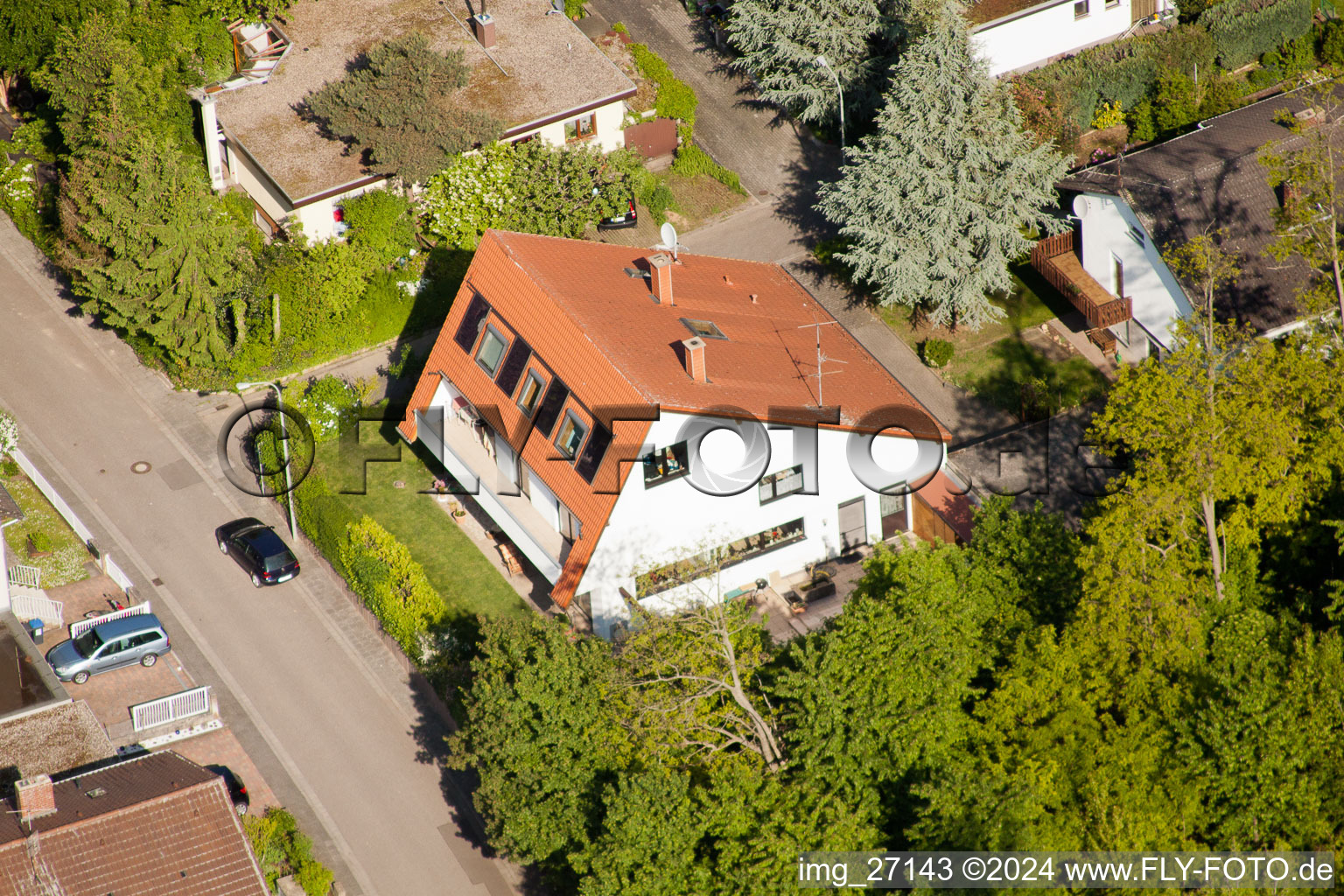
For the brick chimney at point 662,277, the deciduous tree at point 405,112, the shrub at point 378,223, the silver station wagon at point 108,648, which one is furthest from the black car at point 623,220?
the silver station wagon at point 108,648

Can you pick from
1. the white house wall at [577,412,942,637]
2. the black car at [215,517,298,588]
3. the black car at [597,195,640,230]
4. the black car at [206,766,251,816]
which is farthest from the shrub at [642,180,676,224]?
the black car at [206,766,251,816]

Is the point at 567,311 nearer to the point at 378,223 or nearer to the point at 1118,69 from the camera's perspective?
the point at 378,223

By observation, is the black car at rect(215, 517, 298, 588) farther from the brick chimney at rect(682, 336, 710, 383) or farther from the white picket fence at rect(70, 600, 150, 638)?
the brick chimney at rect(682, 336, 710, 383)

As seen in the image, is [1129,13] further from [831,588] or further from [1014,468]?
[831,588]

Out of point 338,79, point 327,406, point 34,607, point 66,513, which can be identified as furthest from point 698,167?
point 34,607

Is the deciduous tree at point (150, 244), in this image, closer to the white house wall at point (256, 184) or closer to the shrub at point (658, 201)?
the white house wall at point (256, 184)
